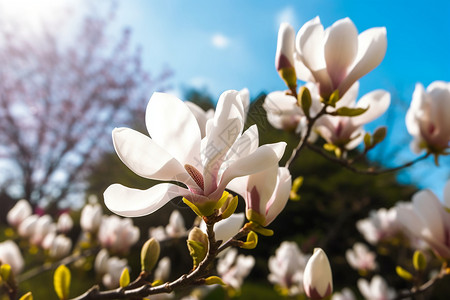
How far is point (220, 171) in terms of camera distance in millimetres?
478

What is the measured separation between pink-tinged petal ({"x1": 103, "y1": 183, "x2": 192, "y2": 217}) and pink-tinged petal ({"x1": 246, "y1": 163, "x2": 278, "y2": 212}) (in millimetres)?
122

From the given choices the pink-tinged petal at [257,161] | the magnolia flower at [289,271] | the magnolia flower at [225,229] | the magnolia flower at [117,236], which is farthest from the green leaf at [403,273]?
the magnolia flower at [117,236]

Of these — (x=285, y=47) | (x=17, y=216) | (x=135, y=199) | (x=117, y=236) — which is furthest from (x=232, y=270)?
(x=135, y=199)

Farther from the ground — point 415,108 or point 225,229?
point 415,108

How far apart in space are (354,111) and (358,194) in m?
7.06

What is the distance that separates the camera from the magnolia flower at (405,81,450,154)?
0.89 meters

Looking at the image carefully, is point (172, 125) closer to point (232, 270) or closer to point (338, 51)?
point (338, 51)

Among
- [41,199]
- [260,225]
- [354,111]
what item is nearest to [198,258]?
[260,225]

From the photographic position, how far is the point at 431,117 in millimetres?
924

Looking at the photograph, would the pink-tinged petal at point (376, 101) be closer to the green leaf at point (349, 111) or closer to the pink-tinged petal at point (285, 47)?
the green leaf at point (349, 111)

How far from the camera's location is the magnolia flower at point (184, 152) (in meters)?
0.42

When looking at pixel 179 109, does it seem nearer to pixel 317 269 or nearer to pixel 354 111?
pixel 317 269

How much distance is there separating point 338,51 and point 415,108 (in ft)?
1.29

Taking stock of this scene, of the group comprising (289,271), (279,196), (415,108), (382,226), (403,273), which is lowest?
(289,271)
